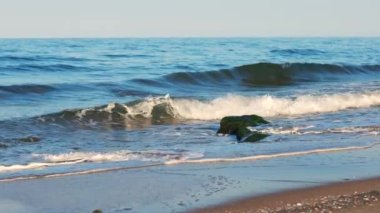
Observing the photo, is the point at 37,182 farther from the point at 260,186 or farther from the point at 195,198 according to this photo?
the point at 260,186

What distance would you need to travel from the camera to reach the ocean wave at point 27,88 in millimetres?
18312

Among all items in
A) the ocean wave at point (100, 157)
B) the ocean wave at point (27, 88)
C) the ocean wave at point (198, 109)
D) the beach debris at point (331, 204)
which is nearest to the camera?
the beach debris at point (331, 204)

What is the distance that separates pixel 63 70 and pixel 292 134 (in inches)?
645

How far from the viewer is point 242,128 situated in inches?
453

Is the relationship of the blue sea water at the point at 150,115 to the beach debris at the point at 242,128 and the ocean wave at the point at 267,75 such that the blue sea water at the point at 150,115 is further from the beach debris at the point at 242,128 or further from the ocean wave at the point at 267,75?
the beach debris at the point at 242,128

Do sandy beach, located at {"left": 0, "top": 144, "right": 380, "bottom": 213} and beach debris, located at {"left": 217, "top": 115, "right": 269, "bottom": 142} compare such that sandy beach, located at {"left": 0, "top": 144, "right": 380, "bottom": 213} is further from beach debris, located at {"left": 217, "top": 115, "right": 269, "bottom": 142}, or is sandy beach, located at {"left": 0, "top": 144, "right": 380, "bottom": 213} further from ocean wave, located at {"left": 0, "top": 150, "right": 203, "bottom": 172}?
beach debris, located at {"left": 217, "top": 115, "right": 269, "bottom": 142}

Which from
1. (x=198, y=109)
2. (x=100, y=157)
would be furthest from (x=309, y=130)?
(x=100, y=157)

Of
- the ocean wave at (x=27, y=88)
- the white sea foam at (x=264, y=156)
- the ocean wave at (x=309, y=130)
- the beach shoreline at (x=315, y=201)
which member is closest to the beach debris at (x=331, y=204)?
the beach shoreline at (x=315, y=201)

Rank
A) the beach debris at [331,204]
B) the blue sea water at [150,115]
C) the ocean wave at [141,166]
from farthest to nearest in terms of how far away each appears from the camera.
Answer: the blue sea water at [150,115] → the ocean wave at [141,166] → the beach debris at [331,204]

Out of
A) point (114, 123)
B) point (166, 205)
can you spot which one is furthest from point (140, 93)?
point (166, 205)

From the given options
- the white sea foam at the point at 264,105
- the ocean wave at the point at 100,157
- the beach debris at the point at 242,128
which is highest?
the ocean wave at the point at 100,157

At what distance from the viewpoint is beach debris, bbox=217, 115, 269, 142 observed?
36.0 ft

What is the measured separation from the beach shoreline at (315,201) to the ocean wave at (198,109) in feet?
24.1

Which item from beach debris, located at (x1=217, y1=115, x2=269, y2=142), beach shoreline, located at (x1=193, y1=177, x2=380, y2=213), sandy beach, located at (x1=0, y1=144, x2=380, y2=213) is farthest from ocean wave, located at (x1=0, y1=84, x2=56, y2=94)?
beach shoreline, located at (x1=193, y1=177, x2=380, y2=213)
